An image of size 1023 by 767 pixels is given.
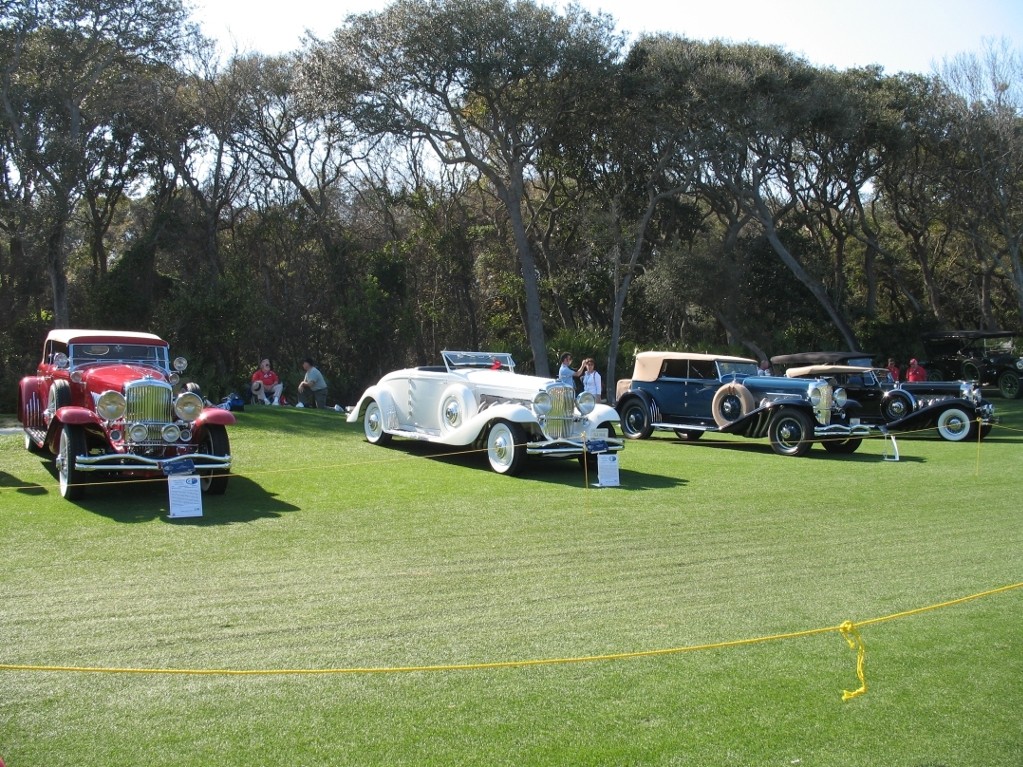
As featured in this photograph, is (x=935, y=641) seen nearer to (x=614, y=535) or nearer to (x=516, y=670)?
(x=516, y=670)

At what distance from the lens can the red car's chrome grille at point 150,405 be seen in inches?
409

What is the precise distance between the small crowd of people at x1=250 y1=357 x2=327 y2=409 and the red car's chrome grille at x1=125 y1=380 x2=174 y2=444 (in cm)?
926

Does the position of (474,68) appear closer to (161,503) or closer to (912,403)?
(912,403)

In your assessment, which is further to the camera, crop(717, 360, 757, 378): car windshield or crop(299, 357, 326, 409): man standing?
crop(299, 357, 326, 409): man standing

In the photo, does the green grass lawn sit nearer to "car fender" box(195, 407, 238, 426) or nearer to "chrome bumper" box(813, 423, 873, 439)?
"car fender" box(195, 407, 238, 426)

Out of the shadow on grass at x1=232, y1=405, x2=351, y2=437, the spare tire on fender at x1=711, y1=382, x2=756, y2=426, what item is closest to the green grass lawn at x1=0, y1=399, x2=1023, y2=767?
the shadow on grass at x1=232, y1=405, x2=351, y2=437

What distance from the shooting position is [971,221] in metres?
33.0

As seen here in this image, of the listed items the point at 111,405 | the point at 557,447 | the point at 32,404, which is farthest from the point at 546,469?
the point at 32,404

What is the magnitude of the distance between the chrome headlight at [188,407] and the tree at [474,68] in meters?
16.6

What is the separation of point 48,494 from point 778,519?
761cm

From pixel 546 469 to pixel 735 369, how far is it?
5591mm

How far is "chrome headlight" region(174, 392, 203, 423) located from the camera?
10539 mm

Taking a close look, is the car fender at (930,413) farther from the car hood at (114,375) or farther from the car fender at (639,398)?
the car hood at (114,375)

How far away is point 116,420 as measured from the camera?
10305 mm
